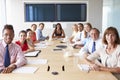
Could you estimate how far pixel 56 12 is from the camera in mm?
7719

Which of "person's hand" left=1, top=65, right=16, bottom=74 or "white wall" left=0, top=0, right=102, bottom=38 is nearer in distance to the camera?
"person's hand" left=1, top=65, right=16, bottom=74

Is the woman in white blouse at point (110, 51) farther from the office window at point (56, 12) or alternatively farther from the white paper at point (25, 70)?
the office window at point (56, 12)

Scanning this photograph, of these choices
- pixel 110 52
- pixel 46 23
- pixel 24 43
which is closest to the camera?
pixel 110 52

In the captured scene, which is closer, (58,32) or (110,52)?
(110,52)

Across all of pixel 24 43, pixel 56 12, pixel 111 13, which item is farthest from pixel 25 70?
pixel 56 12

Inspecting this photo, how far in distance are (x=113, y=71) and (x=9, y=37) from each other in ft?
4.01

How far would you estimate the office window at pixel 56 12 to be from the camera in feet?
25.1

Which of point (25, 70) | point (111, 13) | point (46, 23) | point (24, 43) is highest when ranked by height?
point (111, 13)

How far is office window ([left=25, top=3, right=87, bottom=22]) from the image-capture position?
7.64 metres

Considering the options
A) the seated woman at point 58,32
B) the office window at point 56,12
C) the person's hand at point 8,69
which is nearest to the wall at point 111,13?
the office window at point 56,12

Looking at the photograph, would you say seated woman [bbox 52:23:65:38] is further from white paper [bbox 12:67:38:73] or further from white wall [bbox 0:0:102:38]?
white paper [bbox 12:67:38:73]

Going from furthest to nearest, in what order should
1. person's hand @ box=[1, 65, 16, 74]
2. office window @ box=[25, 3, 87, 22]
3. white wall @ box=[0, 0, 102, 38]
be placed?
office window @ box=[25, 3, 87, 22] < white wall @ box=[0, 0, 102, 38] < person's hand @ box=[1, 65, 16, 74]

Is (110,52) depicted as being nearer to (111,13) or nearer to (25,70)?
(25,70)

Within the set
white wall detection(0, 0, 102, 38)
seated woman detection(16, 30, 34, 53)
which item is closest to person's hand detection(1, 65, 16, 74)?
seated woman detection(16, 30, 34, 53)
